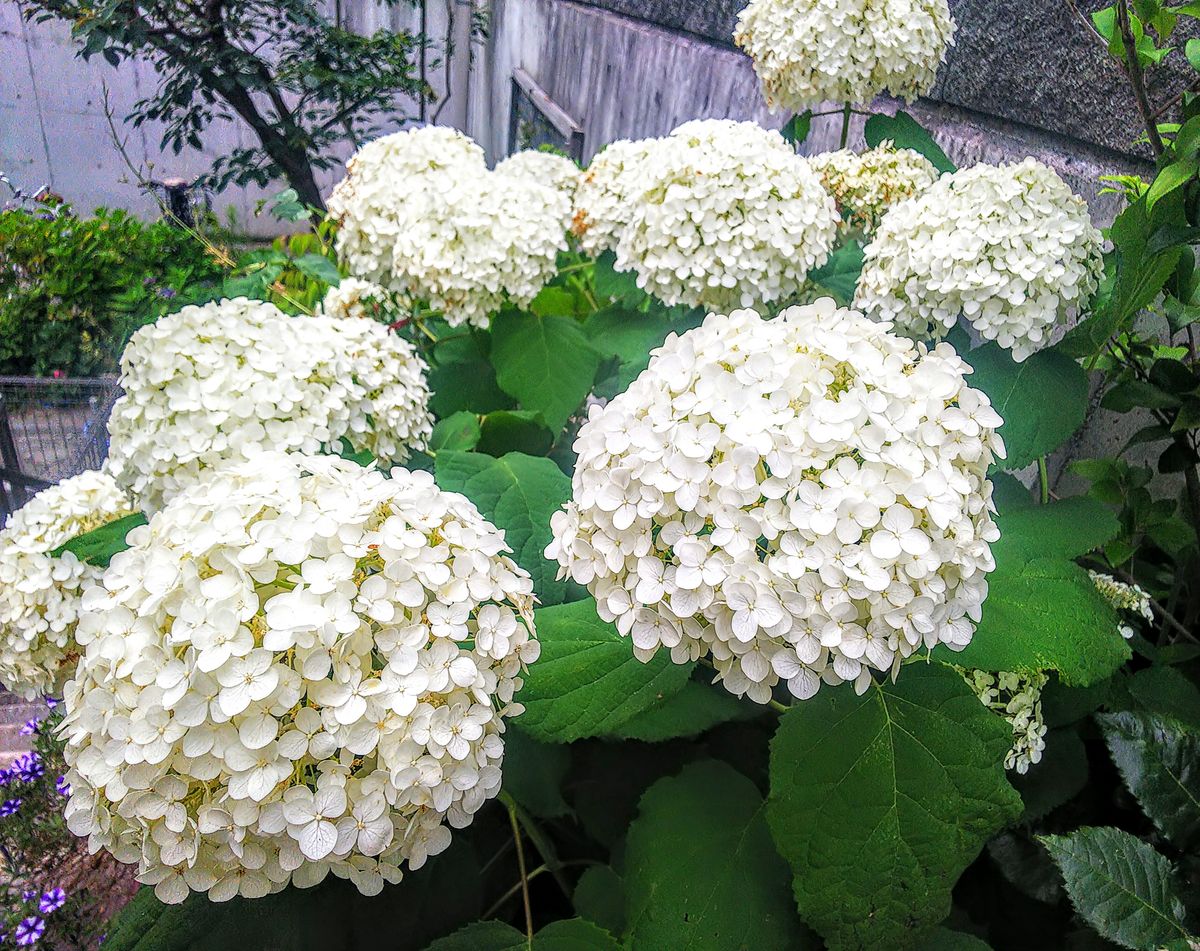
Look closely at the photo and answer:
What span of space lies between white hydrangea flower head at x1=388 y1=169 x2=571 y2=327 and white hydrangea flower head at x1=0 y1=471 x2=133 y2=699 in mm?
503

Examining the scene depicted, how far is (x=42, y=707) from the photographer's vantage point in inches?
64.2

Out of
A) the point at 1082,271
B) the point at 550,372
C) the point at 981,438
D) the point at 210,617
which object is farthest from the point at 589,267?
the point at 210,617

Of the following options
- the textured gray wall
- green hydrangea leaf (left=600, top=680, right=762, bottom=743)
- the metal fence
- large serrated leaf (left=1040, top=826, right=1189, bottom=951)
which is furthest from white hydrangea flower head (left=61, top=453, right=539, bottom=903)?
the metal fence

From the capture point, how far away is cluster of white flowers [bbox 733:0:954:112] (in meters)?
1.17

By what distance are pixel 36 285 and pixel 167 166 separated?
2.63 feet

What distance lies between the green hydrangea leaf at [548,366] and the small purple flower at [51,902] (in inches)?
37.1

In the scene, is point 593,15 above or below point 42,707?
above

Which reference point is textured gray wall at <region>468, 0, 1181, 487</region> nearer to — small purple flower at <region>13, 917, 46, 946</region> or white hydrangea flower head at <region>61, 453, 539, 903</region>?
white hydrangea flower head at <region>61, 453, 539, 903</region>

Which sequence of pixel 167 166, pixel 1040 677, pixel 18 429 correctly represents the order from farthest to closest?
pixel 167 166 → pixel 18 429 → pixel 1040 677

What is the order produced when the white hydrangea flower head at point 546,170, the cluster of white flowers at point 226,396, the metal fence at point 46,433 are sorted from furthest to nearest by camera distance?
the metal fence at point 46,433
the white hydrangea flower head at point 546,170
the cluster of white flowers at point 226,396

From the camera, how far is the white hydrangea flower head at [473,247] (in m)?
1.21

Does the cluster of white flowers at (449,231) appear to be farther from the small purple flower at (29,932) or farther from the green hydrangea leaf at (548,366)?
the small purple flower at (29,932)

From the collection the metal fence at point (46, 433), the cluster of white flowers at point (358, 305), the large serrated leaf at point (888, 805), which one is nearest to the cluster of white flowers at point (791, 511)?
the large serrated leaf at point (888, 805)

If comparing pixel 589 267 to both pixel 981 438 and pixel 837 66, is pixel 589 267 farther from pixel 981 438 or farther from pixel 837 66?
pixel 981 438
